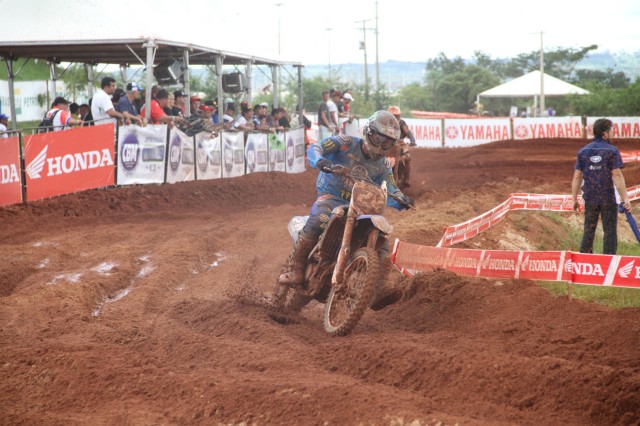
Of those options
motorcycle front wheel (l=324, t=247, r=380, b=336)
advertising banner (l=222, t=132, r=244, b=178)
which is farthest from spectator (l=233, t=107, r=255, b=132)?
motorcycle front wheel (l=324, t=247, r=380, b=336)

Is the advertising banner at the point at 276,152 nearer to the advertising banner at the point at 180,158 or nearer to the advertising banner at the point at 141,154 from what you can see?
the advertising banner at the point at 180,158

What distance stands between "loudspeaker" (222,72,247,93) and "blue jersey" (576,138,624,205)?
15.1 metres

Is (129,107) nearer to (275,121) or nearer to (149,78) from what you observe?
(149,78)

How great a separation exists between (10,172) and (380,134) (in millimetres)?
8585

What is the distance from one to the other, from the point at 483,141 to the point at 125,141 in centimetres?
2577

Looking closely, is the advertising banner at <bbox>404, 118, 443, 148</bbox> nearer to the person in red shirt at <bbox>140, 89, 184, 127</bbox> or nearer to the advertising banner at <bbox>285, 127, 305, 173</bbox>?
the advertising banner at <bbox>285, 127, 305, 173</bbox>

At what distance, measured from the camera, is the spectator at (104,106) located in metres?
15.7

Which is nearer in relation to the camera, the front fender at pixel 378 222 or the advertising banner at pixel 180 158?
the front fender at pixel 378 222

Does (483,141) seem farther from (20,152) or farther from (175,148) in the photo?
(20,152)

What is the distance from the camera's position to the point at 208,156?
62.2 ft

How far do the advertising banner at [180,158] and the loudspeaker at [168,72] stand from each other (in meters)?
2.67

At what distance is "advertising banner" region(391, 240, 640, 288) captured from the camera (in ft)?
23.6

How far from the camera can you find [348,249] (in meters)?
6.90

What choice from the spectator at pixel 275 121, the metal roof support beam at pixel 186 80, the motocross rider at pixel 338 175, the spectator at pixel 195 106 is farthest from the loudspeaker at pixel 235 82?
the motocross rider at pixel 338 175
